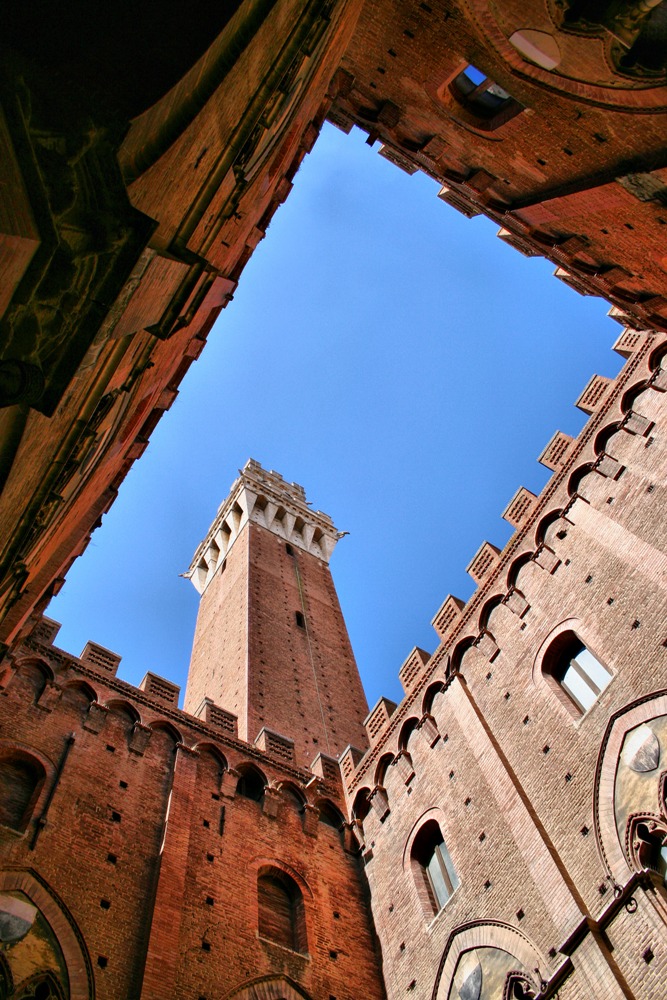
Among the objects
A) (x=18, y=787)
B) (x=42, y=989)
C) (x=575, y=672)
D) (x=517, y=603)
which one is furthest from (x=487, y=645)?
(x=42, y=989)

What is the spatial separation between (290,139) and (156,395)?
9.62ft

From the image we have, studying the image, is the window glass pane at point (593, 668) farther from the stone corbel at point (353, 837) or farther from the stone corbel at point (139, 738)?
the stone corbel at point (139, 738)

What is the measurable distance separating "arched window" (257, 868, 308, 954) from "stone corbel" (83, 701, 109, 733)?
3.27 m

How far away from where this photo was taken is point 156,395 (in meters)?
8.58

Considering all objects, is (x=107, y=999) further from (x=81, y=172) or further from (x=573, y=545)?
(x=81, y=172)

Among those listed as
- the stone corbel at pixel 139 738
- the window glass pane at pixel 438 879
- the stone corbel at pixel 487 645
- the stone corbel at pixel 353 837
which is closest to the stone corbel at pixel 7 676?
the stone corbel at pixel 139 738

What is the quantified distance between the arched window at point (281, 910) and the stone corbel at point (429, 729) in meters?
2.94

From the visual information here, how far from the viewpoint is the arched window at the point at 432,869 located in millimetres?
10734

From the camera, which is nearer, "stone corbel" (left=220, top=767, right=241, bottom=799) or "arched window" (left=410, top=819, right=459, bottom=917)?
"arched window" (left=410, top=819, right=459, bottom=917)

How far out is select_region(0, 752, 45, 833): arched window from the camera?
9922 millimetres

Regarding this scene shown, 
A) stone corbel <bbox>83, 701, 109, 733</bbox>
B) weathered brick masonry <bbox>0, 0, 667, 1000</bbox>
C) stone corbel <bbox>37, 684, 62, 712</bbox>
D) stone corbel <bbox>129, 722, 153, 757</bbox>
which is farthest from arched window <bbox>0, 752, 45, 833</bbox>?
stone corbel <bbox>129, 722, 153, 757</bbox>

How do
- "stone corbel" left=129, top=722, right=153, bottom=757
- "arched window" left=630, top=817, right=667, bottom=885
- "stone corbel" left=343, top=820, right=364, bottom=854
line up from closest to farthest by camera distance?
1. "arched window" left=630, top=817, right=667, bottom=885
2. "stone corbel" left=129, top=722, right=153, bottom=757
3. "stone corbel" left=343, top=820, right=364, bottom=854

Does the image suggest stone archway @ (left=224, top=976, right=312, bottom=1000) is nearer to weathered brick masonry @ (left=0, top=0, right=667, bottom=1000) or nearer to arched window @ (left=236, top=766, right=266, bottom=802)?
weathered brick masonry @ (left=0, top=0, right=667, bottom=1000)

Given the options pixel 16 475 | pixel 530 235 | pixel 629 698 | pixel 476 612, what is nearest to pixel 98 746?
pixel 476 612
